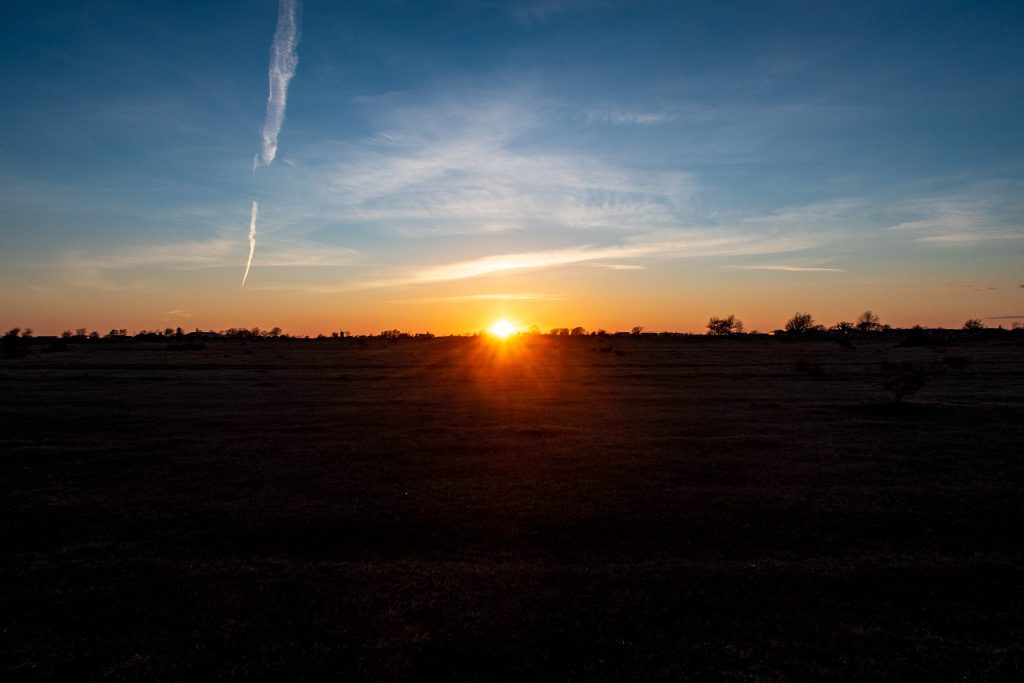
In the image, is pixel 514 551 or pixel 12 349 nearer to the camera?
pixel 514 551

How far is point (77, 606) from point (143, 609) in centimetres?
76

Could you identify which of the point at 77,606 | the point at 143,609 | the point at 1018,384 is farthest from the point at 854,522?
the point at 1018,384

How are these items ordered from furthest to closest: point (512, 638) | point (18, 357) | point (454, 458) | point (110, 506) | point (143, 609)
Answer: point (18, 357) < point (454, 458) < point (110, 506) < point (143, 609) < point (512, 638)

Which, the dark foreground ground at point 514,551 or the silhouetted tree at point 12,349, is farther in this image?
the silhouetted tree at point 12,349

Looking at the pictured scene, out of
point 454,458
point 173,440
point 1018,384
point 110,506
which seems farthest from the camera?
point 1018,384

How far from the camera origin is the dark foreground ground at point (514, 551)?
5629mm

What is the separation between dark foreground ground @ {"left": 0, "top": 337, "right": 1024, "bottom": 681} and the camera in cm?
563

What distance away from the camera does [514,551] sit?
26.8 feet

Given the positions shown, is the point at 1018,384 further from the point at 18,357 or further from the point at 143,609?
the point at 18,357

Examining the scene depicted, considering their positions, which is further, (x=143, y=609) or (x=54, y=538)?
(x=54, y=538)

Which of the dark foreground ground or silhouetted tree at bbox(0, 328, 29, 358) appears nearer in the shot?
the dark foreground ground

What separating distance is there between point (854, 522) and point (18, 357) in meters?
66.3

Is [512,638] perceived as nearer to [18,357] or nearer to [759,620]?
[759,620]

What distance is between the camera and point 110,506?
10.1 metres
